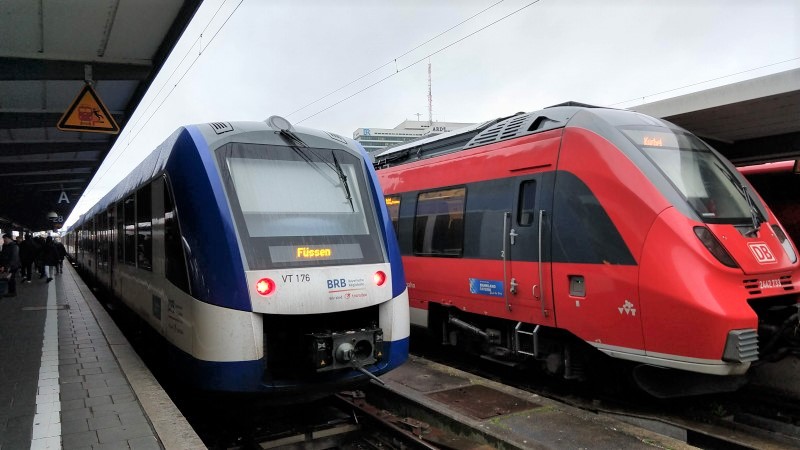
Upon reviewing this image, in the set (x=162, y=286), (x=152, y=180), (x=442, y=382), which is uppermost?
(x=152, y=180)

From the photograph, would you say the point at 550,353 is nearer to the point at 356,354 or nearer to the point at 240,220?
the point at 356,354

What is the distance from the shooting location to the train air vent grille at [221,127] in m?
4.90

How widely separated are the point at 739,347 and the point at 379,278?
9.85 feet

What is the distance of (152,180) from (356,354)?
2933 millimetres

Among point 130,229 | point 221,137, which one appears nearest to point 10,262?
point 130,229

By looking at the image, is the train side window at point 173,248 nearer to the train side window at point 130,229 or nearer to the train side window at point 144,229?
the train side window at point 144,229

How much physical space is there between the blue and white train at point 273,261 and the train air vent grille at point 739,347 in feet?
8.80

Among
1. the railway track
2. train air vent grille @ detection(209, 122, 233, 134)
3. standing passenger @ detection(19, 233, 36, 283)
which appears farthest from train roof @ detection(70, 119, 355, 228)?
standing passenger @ detection(19, 233, 36, 283)

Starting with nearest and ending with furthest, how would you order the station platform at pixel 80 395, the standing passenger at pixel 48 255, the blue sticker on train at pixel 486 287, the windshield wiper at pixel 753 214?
the station platform at pixel 80 395
the windshield wiper at pixel 753 214
the blue sticker on train at pixel 486 287
the standing passenger at pixel 48 255

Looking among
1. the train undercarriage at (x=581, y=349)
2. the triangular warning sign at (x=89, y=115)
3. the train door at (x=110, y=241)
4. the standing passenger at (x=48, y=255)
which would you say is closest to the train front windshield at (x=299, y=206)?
the train undercarriage at (x=581, y=349)

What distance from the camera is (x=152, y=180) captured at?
564cm

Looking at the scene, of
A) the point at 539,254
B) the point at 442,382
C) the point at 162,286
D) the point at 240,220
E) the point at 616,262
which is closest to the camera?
the point at 240,220

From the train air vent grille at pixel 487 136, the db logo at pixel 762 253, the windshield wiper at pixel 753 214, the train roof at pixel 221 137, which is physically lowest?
the db logo at pixel 762 253

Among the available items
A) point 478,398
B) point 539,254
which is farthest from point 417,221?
point 478,398
